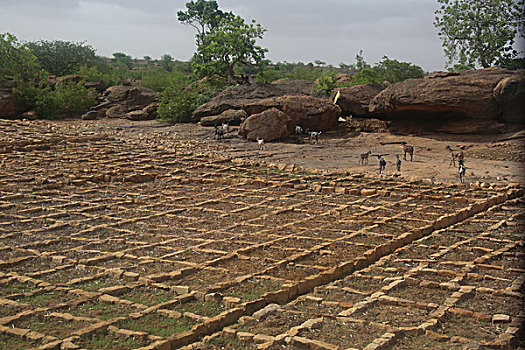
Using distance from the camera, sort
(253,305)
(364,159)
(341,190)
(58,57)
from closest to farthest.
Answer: (253,305) → (341,190) → (364,159) → (58,57)

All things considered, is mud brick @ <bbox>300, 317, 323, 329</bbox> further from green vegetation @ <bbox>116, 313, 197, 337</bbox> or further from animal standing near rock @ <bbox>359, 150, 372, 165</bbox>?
animal standing near rock @ <bbox>359, 150, 372, 165</bbox>

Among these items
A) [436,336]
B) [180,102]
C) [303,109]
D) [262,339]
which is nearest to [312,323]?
[262,339]

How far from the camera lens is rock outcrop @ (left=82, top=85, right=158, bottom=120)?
875 inches

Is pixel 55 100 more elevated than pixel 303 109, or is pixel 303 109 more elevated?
pixel 55 100

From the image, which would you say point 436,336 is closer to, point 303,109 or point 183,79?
point 303,109

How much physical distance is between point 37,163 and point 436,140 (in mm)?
11544

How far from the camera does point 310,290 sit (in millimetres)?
5082

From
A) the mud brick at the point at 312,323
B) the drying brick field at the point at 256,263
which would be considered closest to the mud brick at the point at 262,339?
the drying brick field at the point at 256,263

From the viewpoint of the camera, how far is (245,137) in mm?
16641

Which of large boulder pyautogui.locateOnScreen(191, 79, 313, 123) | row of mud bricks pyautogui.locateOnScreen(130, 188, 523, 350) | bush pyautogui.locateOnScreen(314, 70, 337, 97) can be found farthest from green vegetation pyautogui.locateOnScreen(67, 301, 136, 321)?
bush pyautogui.locateOnScreen(314, 70, 337, 97)

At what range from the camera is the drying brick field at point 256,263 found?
13.5 ft

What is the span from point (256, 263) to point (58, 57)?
107 ft

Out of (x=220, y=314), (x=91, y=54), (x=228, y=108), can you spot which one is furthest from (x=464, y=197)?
(x=91, y=54)

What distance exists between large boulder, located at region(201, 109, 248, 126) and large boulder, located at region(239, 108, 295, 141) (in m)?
1.96
